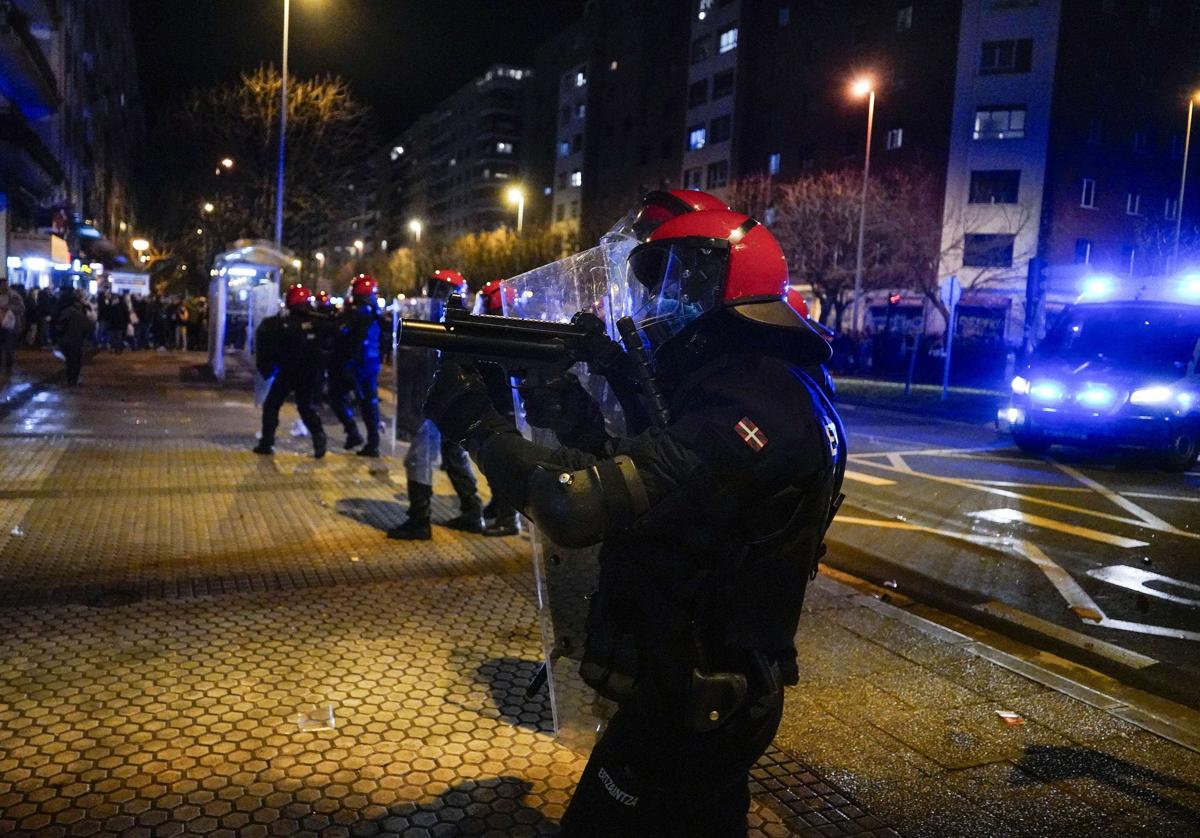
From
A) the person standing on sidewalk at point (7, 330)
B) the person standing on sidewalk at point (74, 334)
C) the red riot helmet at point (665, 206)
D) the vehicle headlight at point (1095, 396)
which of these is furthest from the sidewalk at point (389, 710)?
the person standing on sidewalk at point (7, 330)

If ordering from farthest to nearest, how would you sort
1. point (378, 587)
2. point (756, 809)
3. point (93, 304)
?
1. point (93, 304)
2. point (378, 587)
3. point (756, 809)

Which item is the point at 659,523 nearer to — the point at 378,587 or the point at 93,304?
the point at 378,587

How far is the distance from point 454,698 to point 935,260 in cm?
3484

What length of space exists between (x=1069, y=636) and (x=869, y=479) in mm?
5443

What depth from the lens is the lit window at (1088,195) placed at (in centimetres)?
3872

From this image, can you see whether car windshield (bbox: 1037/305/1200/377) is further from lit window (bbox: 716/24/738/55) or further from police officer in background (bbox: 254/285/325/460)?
lit window (bbox: 716/24/738/55)

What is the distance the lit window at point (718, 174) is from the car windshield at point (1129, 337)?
41909 millimetres

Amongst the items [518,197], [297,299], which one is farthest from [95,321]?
[518,197]

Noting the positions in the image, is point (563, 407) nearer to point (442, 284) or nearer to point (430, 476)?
point (430, 476)

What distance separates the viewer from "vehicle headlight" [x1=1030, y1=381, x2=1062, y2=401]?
1245 centimetres

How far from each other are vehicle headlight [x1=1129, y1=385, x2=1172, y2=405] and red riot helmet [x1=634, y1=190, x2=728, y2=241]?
11.1 meters

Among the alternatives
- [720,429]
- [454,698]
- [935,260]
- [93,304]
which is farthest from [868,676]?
[935,260]

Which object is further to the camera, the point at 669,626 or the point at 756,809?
the point at 756,809

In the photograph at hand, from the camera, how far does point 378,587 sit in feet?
18.5
